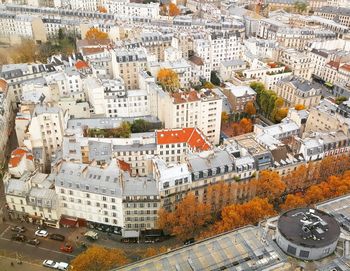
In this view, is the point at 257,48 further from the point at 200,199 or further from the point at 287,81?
the point at 200,199

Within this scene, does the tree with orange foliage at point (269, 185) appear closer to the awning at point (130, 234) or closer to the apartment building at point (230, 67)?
the awning at point (130, 234)

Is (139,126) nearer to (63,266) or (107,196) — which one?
(107,196)

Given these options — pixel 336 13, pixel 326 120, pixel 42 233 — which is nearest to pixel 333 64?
pixel 326 120

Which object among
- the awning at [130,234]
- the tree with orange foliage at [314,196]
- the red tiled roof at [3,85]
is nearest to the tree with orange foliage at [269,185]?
the tree with orange foliage at [314,196]

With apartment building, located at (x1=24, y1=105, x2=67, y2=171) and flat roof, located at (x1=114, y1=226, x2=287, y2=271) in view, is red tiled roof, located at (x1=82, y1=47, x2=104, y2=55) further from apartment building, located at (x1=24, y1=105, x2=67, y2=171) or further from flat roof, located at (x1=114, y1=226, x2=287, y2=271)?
flat roof, located at (x1=114, y1=226, x2=287, y2=271)

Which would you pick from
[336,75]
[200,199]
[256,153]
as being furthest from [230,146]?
[336,75]
